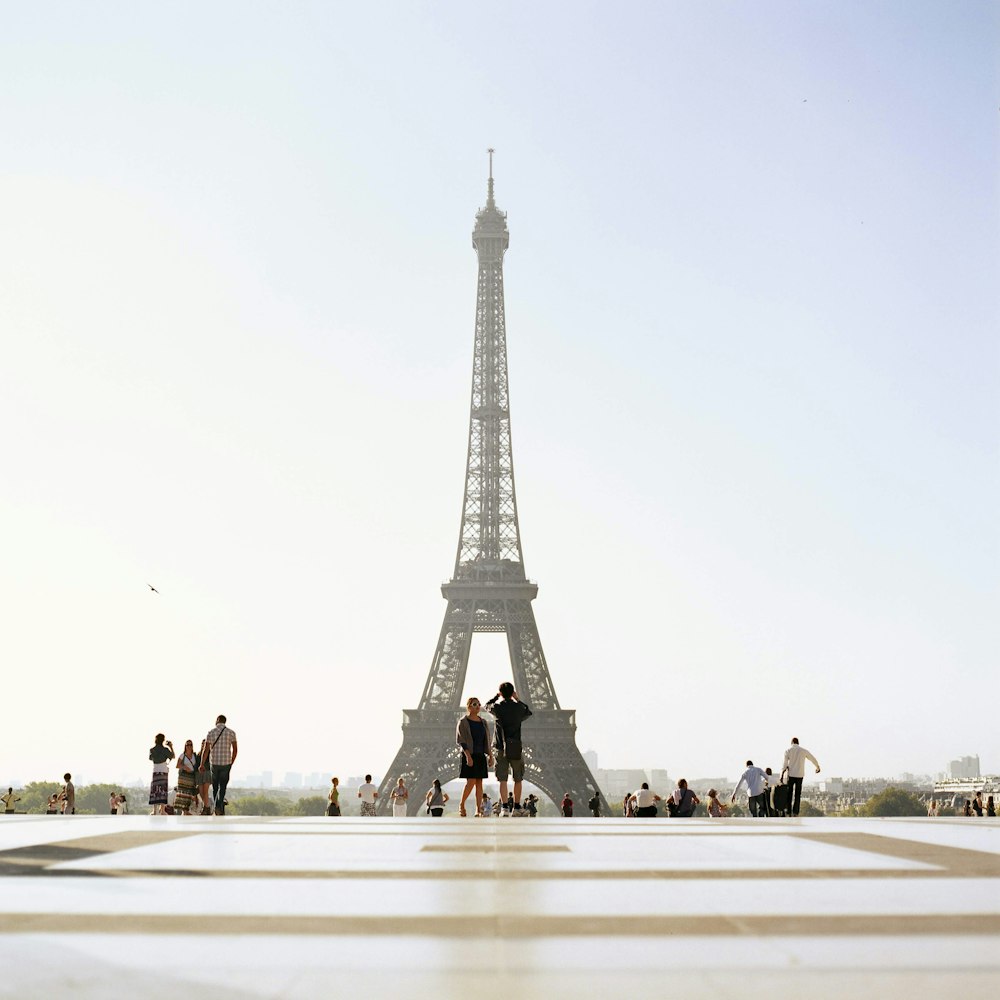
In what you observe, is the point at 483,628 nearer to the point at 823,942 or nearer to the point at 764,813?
the point at 764,813

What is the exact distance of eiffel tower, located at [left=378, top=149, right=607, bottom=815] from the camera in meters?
62.5

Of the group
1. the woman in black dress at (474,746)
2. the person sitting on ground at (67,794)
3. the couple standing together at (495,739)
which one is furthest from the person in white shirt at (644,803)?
the person sitting on ground at (67,794)

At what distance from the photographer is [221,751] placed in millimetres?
20672

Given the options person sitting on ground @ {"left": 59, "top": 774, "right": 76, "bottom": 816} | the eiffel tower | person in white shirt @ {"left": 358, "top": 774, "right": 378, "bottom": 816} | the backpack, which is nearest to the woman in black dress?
the backpack

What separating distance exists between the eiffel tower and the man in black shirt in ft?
124

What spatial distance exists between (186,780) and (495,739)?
7740 millimetres

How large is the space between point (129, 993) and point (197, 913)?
1.66 metres

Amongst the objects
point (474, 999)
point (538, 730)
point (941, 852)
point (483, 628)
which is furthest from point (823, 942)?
point (483, 628)

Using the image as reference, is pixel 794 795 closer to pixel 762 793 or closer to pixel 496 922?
pixel 762 793

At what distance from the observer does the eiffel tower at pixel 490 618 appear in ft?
205

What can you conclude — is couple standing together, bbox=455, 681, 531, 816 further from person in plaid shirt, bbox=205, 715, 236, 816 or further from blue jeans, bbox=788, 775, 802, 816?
blue jeans, bbox=788, 775, 802, 816

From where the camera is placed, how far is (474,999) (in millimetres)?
3537

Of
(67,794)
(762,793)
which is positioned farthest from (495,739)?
(67,794)

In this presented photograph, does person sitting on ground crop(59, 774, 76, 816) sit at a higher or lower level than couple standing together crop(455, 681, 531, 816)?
lower
